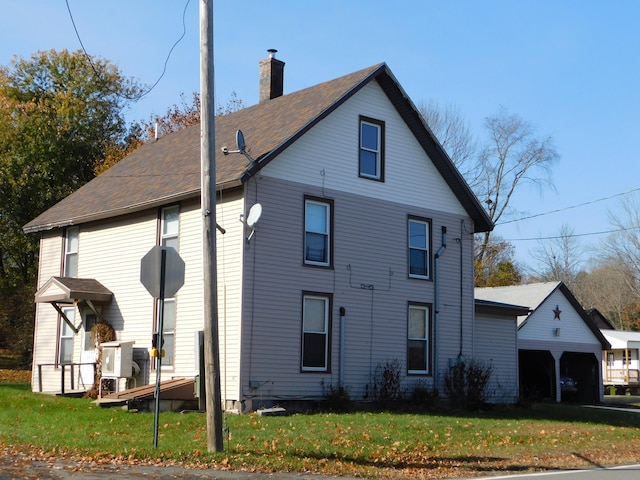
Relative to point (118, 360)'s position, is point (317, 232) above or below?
above

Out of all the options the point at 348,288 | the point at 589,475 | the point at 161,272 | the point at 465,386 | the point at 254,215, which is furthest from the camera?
the point at 465,386

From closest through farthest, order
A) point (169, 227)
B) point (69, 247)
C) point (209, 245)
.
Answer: point (209, 245) < point (169, 227) < point (69, 247)

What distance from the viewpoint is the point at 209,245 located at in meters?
13.5

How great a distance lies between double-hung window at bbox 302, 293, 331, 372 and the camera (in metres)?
22.0

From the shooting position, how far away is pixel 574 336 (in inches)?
1416

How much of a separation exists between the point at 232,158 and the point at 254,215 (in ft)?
8.00

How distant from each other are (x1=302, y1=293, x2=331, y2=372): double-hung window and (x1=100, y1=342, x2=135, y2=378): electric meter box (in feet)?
15.7

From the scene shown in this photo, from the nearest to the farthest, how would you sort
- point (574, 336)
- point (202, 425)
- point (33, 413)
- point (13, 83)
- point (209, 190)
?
point (209, 190), point (202, 425), point (33, 413), point (574, 336), point (13, 83)

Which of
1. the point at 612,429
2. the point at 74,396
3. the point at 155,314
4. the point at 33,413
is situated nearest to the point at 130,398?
the point at 33,413

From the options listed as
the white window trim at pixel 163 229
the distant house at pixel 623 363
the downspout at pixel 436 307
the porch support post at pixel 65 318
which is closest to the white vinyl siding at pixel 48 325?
the porch support post at pixel 65 318

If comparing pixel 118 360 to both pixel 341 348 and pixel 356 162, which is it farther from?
pixel 356 162

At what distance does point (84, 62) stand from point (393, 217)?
102 ft

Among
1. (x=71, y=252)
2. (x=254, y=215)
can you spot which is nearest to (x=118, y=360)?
(x=71, y=252)

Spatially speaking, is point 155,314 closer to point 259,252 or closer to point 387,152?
point 259,252
